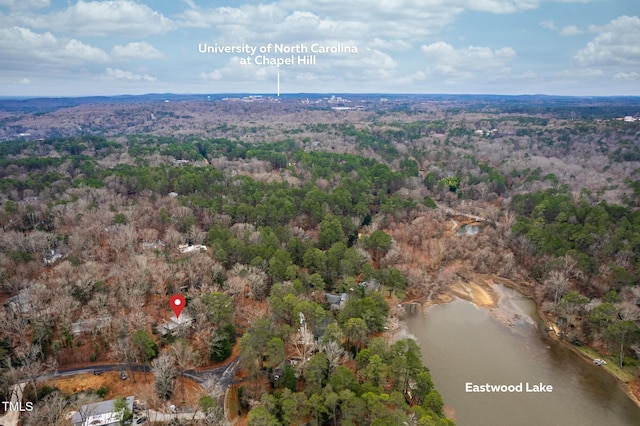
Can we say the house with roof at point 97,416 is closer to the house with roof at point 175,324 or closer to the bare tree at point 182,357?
the bare tree at point 182,357

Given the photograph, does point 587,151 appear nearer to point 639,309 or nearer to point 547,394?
point 639,309

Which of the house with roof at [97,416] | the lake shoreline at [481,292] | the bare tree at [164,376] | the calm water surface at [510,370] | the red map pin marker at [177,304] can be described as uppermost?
the red map pin marker at [177,304]

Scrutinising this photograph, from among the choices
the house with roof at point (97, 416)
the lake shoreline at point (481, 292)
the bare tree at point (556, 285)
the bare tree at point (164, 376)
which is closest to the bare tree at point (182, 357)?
the bare tree at point (164, 376)

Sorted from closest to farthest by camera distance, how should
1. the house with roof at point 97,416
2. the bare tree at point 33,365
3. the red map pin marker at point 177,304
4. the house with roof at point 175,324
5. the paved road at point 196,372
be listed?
A: the house with roof at point 97,416 < the bare tree at point 33,365 < the paved road at point 196,372 < the house with roof at point 175,324 < the red map pin marker at point 177,304

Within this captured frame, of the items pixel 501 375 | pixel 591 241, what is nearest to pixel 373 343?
pixel 501 375

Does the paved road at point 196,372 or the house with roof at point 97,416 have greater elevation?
the house with roof at point 97,416

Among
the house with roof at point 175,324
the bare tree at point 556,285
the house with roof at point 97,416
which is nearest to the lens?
the house with roof at point 97,416
